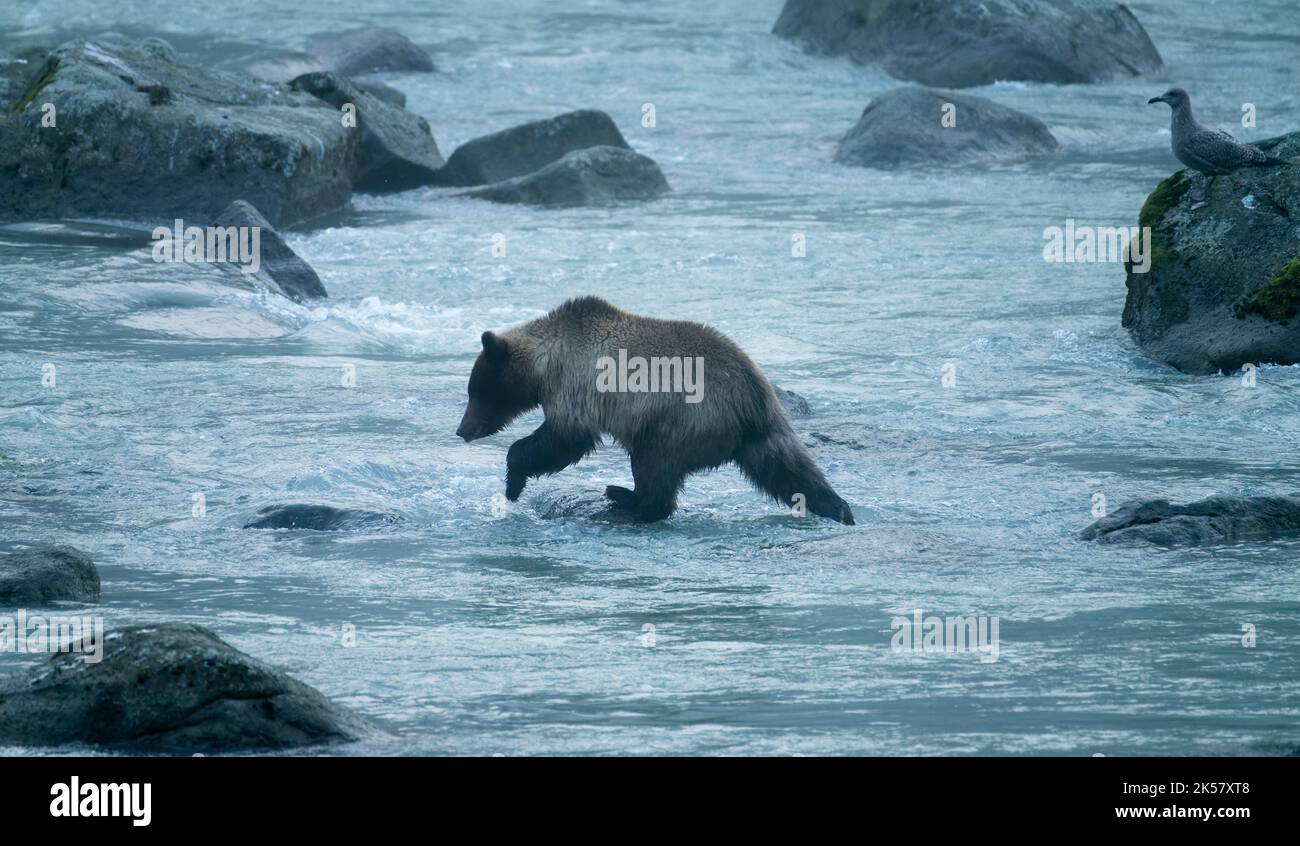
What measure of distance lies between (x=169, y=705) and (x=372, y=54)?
2523 cm

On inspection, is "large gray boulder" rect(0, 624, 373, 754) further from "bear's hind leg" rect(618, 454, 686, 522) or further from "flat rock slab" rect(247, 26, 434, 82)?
"flat rock slab" rect(247, 26, 434, 82)

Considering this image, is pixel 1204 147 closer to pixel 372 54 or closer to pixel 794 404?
pixel 794 404

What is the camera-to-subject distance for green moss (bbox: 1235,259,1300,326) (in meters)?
13.1

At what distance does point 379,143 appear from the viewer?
2086cm

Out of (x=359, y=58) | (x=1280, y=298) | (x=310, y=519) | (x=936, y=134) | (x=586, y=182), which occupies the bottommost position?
(x=310, y=519)

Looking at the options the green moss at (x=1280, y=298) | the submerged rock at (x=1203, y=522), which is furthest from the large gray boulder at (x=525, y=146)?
the submerged rock at (x=1203, y=522)

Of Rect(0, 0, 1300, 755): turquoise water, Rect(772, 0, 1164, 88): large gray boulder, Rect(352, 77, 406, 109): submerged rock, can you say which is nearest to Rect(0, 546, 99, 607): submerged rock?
Rect(0, 0, 1300, 755): turquoise water

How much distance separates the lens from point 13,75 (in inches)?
733

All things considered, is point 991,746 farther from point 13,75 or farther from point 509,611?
point 13,75

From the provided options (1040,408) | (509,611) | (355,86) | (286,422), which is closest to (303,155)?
(355,86)

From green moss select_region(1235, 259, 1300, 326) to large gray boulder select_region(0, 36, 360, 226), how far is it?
952cm

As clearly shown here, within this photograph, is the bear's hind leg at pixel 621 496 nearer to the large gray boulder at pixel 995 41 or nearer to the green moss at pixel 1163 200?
the green moss at pixel 1163 200

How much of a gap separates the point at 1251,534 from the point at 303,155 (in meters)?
12.1

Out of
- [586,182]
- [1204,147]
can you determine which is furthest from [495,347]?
[586,182]
